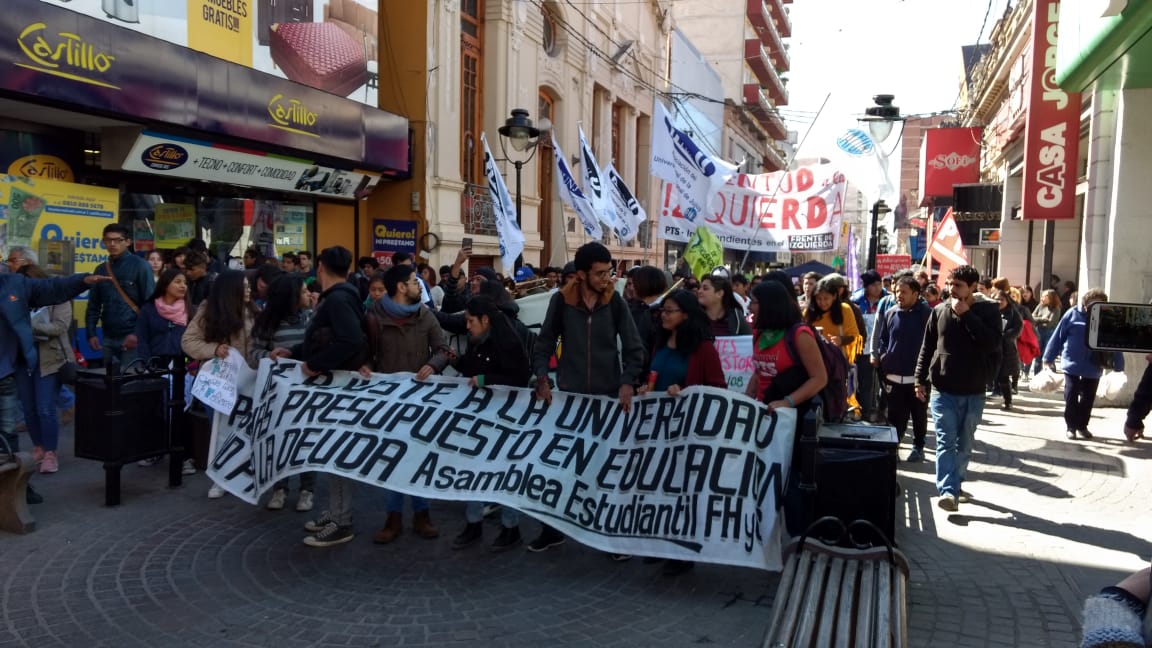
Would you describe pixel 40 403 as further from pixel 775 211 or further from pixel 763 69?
pixel 763 69

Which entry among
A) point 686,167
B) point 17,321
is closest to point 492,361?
point 17,321

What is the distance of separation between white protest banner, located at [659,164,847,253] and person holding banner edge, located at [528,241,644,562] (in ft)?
24.7

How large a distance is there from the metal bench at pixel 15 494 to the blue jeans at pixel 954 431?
6.59 metres

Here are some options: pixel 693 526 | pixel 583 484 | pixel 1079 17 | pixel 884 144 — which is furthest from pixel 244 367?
pixel 884 144

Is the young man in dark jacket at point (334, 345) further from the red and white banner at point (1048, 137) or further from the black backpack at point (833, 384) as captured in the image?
the red and white banner at point (1048, 137)

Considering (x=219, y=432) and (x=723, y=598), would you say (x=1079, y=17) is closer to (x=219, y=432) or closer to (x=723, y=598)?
(x=723, y=598)

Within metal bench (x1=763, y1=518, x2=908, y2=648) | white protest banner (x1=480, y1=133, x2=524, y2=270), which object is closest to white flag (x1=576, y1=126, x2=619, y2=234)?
white protest banner (x1=480, y1=133, x2=524, y2=270)

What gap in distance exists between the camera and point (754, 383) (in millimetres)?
5656

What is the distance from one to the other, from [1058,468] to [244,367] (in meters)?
7.57

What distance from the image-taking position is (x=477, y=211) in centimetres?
2000

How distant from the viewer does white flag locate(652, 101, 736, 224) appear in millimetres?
12852

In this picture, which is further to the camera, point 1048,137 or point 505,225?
point 505,225

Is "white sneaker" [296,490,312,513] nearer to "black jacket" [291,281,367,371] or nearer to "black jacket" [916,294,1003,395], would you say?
"black jacket" [291,281,367,371]

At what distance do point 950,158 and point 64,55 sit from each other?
27869 mm
